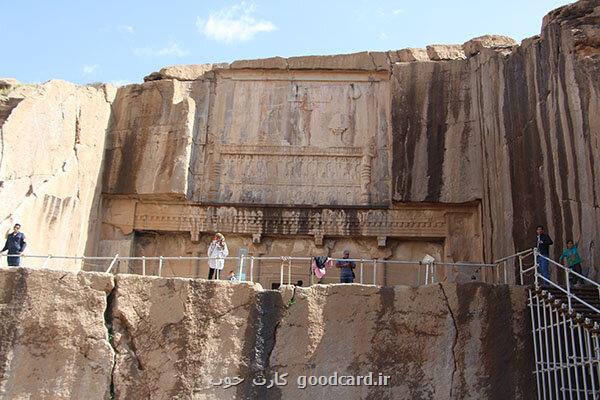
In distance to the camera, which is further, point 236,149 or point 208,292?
point 236,149

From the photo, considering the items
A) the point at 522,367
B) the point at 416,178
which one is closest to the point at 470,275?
the point at 416,178

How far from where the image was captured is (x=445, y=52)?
1653 centimetres

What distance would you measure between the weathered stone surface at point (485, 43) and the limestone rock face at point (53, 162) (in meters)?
7.99

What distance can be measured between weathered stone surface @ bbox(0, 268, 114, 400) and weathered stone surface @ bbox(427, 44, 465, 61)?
31.1 feet

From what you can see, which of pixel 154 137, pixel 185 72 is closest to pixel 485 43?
pixel 185 72

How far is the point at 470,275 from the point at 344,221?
2.78 meters

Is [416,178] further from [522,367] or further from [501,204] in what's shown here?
[522,367]

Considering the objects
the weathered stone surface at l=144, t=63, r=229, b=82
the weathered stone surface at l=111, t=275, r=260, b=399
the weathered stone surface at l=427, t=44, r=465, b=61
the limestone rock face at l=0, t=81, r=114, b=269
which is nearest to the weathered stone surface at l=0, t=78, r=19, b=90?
the limestone rock face at l=0, t=81, r=114, b=269

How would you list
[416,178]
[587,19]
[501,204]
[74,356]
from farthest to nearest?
[416,178], [501,204], [587,19], [74,356]

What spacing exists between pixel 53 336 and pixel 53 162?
507 cm

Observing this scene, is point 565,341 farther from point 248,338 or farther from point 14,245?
point 14,245

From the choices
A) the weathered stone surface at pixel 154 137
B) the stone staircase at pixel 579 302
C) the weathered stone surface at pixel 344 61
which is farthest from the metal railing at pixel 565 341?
the weathered stone surface at pixel 154 137

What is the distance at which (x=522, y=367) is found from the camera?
392 inches

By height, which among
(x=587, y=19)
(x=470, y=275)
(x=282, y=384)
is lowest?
(x=282, y=384)
